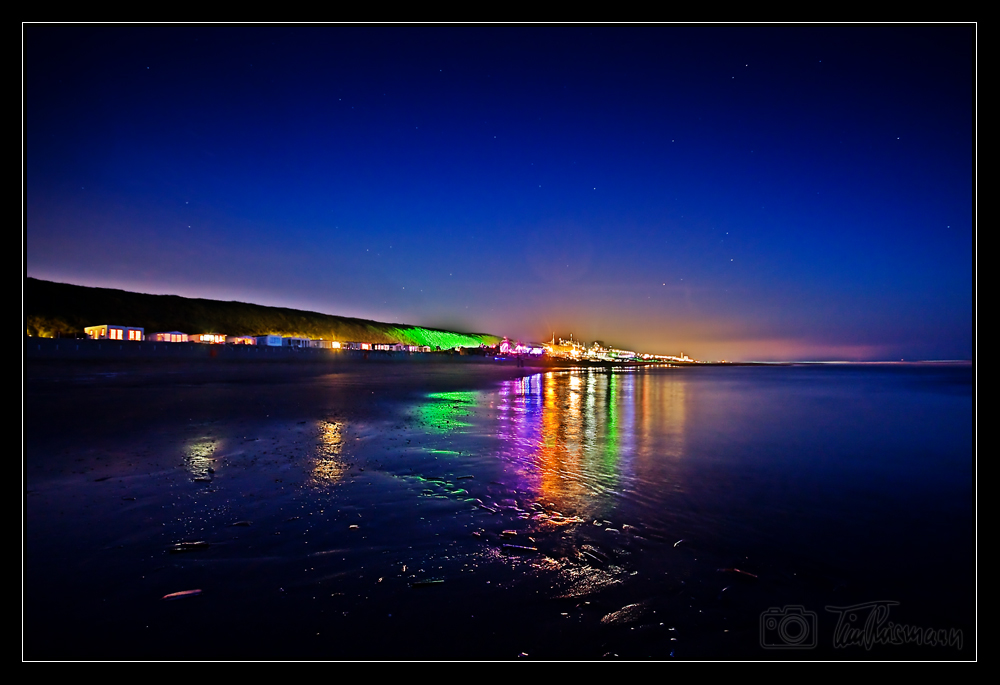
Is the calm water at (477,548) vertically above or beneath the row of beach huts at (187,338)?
beneath

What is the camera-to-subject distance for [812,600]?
12.2ft

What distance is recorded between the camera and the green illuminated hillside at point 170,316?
190 feet

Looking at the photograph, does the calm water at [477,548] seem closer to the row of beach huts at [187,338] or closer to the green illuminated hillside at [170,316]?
the green illuminated hillside at [170,316]

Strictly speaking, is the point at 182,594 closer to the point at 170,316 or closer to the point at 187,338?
the point at 187,338

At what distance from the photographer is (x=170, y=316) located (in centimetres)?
8031

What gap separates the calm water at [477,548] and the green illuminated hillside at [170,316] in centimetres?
3006

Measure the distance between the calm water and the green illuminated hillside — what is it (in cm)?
3006

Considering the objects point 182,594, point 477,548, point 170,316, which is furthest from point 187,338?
point 477,548

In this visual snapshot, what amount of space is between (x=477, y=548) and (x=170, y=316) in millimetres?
100042

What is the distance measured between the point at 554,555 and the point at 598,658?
47.4 inches

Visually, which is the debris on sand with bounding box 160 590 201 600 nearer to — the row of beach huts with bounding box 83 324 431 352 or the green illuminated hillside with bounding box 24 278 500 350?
the green illuminated hillside with bounding box 24 278 500 350

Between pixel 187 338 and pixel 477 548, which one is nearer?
pixel 477 548

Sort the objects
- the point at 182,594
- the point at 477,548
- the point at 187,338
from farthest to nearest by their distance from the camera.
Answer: the point at 187,338
the point at 477,548
the point at 182,594

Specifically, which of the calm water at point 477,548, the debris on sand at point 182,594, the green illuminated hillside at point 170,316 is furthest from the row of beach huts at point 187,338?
the debris on sand at point 182,594
